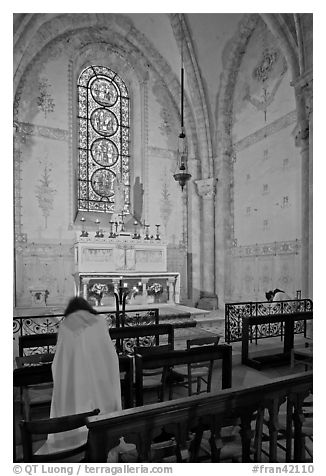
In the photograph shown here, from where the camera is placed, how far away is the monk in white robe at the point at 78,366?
3.26m

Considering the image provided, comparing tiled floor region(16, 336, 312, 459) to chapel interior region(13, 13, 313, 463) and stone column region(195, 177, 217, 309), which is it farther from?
stone column region(195, 177, 217, 309)

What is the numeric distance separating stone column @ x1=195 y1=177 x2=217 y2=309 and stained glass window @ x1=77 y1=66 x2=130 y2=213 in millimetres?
3064

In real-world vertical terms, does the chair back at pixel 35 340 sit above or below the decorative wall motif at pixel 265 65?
below

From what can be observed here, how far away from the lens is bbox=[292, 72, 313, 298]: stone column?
31.0 feet

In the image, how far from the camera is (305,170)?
989cm

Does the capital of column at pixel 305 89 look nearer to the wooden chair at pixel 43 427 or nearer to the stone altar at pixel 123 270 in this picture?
the stone altar at pixel 123 270

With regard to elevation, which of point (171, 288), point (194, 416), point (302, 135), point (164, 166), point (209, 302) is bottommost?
point (209, 302)

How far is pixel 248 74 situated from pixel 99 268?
8469mm

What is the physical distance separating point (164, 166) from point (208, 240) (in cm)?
352

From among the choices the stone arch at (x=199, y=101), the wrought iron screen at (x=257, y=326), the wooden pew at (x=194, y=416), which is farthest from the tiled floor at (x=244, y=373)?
the stone arch at (x=199, y=101)

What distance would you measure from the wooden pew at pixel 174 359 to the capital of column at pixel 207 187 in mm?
10454

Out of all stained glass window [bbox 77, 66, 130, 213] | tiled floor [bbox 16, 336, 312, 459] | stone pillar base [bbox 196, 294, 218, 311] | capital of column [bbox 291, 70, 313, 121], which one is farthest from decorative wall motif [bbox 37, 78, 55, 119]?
tiled floor [bbox 16, 336, 312, 459]

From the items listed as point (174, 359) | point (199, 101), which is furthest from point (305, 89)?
point (174, 359)

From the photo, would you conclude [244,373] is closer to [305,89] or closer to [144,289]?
[144,289]
